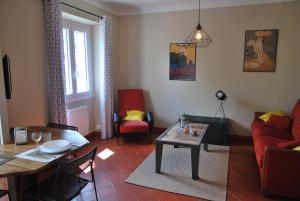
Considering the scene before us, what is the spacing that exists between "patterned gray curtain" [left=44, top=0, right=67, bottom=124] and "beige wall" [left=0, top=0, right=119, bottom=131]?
0.09 metres

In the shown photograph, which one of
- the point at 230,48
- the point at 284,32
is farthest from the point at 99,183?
the point at 284,32

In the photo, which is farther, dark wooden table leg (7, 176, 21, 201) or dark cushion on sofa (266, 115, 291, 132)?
dark cushion on sofa (266, 115, 291, 132)

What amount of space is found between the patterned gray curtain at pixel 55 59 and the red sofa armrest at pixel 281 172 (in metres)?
2.58

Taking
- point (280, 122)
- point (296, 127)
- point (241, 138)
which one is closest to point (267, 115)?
point (280, 122)

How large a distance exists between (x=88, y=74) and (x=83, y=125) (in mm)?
944

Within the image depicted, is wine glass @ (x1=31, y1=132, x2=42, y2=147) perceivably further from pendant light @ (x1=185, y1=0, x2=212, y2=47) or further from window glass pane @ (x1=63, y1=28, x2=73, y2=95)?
pendant light @ (x1=185, y1=0, x2=212, y2=47)

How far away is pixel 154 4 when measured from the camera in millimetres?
4156

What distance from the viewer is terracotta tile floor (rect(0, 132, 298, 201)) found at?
2467 millimetres

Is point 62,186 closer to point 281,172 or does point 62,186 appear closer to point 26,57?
point 26,57

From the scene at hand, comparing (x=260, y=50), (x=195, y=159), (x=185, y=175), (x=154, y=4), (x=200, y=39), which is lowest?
(x=185, y=175)

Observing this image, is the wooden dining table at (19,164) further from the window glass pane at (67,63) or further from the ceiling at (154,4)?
the ceiling at (154,4)

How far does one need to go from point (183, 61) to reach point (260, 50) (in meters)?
1.32

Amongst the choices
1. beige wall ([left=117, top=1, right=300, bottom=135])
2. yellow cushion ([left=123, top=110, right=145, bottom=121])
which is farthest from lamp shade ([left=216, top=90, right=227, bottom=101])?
yellow cushion ([left=123, top=110, right=145, bottom=121])

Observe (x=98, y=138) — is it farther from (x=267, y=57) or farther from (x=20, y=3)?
(x=267, y=57)
